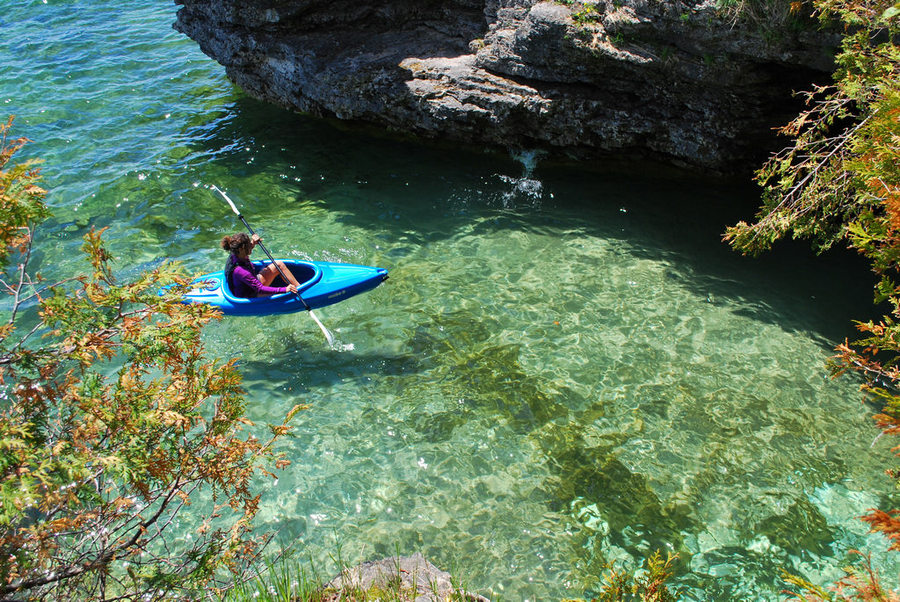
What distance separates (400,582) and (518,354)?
156 inches

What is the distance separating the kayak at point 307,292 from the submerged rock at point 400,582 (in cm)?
400

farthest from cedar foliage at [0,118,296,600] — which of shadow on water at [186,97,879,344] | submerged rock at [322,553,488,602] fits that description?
shadow on water at [186,97,879,344]

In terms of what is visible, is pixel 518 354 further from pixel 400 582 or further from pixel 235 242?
pixel 235 242

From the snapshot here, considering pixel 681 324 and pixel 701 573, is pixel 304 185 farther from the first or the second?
pixel 701 573

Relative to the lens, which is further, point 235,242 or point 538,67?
point 538,67

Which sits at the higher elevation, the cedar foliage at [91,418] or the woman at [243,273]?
the cedar foliage at [91,418]

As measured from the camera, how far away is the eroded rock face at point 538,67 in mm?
9922

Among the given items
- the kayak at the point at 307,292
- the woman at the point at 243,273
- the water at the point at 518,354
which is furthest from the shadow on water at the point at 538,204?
the woman at the point at 243,273

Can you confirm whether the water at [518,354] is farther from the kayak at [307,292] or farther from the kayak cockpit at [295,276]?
the kayak cockpit at [295,276]

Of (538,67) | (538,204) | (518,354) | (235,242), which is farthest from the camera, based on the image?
(538,204)

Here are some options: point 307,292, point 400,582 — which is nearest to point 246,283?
point 307,292

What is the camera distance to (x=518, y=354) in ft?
27.7

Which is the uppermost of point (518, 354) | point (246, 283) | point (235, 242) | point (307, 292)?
point (235, 242)

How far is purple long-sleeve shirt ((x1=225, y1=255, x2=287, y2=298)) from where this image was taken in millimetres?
8523
